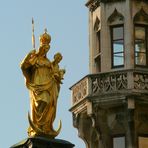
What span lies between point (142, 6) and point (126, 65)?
8.75 ft

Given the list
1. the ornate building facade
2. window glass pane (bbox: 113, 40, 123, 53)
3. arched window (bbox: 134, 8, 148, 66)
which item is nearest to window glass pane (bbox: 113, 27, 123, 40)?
the ornate building facade

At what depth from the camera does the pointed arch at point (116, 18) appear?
58.1 meters

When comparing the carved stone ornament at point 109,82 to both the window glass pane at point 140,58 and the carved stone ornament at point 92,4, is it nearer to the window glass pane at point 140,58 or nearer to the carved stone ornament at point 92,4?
the window glass pane at point 140,58

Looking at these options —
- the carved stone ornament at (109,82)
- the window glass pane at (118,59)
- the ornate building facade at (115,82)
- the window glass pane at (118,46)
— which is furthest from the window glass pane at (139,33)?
the carved stone ornament at (109,82)

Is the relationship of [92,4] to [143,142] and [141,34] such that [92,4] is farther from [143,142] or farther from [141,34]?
[143,142]

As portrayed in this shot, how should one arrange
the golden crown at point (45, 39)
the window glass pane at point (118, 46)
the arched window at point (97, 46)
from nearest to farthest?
the golden crown at point (45, 39) < the window glass pane at point (118, 46) < the arched window at point (97, 46)

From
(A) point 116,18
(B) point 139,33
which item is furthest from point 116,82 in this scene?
(A) point 116,18

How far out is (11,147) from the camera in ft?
156

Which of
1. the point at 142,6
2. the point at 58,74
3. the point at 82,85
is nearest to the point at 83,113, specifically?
the point at 82,85

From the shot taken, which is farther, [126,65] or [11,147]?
[126,65]

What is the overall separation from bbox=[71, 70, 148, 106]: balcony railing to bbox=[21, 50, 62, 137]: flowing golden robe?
7.15m

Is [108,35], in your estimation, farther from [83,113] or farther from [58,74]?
[58,74]

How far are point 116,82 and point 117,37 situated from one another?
2550 mm

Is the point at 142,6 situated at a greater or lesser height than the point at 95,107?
greater
